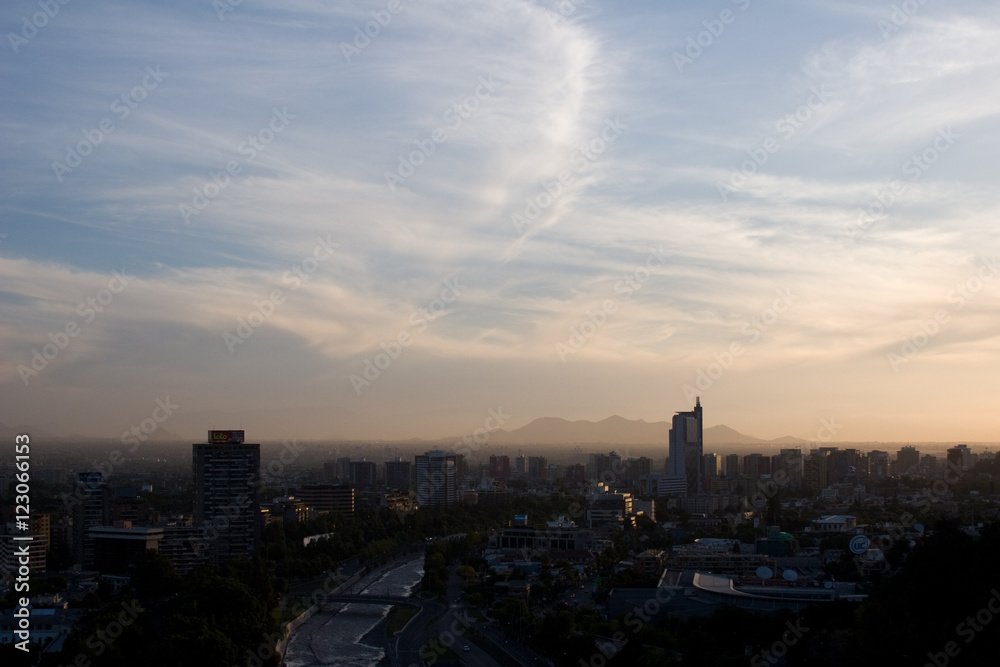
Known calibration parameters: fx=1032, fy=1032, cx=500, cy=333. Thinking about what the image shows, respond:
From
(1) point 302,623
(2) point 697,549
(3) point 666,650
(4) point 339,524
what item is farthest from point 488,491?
(3) point 666,650

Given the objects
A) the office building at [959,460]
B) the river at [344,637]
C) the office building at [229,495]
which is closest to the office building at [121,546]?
the office building at [229,495]

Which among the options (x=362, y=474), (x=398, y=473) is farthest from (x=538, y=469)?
(x=362, y=474)

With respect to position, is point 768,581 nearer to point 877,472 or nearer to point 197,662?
point 197,662

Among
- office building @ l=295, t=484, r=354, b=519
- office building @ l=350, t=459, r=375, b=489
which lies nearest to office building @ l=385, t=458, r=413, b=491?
office building @ l=350, t=459, r=375, b=489

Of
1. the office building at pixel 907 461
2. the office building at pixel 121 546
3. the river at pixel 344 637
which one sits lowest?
the river at pixel 344 637

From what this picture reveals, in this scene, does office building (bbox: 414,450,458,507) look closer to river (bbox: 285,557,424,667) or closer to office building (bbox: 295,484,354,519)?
office building (bbox: 295,484,354,519)

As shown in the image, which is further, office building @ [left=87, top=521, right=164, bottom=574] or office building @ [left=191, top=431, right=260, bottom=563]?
office building @ [left=191, top=431, right=260, bottom=563]

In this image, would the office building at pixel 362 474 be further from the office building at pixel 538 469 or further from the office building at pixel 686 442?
the office building at pixel 686 442
